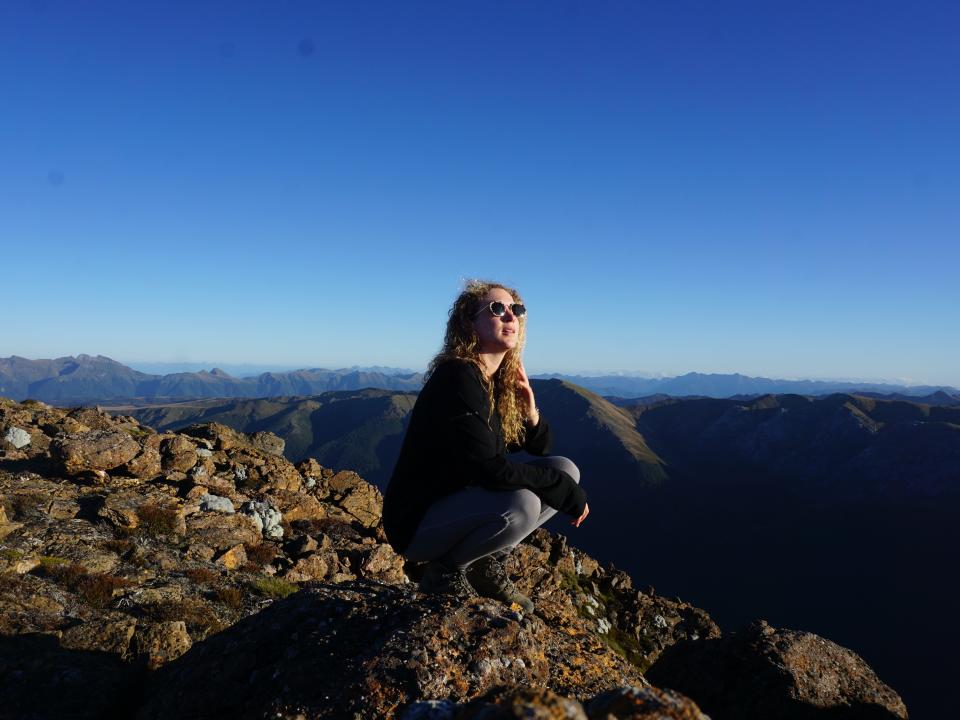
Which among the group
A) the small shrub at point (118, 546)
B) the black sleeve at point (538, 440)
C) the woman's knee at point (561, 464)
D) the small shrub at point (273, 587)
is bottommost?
the small shrub at point (273, 587)

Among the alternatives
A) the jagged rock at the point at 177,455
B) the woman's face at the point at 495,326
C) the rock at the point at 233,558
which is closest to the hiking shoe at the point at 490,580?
the woman's face at the point at 495,326

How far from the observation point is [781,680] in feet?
27.8

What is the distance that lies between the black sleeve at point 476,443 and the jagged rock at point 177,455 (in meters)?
20.4

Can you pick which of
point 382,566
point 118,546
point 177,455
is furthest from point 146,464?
point 382,566

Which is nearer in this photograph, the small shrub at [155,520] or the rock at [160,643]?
the rock at [160,643]

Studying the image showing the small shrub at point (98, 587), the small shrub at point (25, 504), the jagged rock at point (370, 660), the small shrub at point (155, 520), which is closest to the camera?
the jagged rock at point (370, 660)

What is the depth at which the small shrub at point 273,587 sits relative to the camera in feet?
43.0

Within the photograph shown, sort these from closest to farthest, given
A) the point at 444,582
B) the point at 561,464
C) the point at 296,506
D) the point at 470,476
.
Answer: the point at 470,476, the point at 444,582, the point at 561,464, the point at 296,506

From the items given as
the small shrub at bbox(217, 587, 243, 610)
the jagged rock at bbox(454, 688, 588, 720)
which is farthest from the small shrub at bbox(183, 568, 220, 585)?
the jagged rock at bbox(454, 688, 588, 720)

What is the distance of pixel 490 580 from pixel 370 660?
215 cm

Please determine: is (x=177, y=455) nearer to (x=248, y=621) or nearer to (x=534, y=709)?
(x=248, y=621)

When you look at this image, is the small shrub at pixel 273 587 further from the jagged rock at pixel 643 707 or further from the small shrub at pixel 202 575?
the jagged rock at pixel 643 707

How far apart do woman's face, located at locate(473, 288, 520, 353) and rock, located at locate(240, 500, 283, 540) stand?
15.6 metres

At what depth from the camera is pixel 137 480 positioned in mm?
20000
